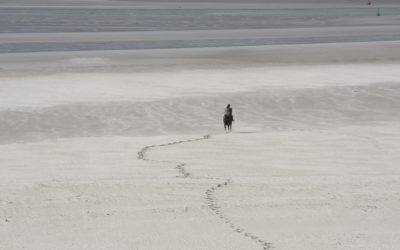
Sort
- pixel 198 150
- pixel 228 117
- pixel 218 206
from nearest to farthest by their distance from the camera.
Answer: pixel 218 206
pixel 198 150
pixel 228 117

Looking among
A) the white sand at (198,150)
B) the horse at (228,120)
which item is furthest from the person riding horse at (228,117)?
the white sand at (198,150)

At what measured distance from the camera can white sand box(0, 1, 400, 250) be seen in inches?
326

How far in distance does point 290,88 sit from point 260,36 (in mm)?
15723

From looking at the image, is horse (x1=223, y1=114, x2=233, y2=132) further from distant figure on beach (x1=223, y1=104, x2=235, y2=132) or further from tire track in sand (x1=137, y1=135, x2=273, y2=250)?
tire track in sand (x1=137, y1=135, x2=273, y2=250)

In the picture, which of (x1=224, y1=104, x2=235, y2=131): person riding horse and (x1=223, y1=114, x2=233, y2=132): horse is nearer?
(x1=224, y1=104, x2=235, y2=131): person riding horse

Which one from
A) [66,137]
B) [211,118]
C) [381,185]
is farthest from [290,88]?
[381,185]

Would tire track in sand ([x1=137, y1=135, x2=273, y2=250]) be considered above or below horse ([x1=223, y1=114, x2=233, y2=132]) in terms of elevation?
above

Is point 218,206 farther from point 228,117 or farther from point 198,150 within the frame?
point 228,117

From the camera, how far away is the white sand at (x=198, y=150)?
27.2ft

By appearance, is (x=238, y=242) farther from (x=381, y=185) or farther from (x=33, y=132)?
(x=33, y=132)

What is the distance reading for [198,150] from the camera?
1377 cm

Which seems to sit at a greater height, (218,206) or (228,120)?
(218,206)

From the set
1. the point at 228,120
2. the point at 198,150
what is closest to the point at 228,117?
the point at 228,120

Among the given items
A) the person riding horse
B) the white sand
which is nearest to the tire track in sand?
the white sand
